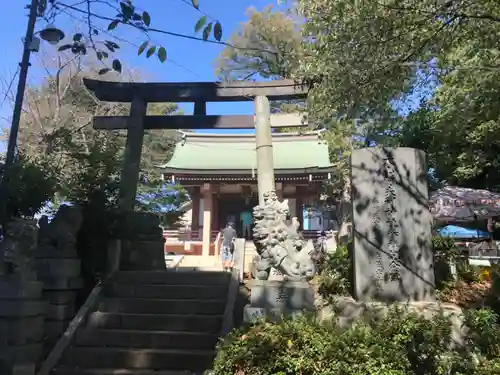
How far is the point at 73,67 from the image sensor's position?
19562mm

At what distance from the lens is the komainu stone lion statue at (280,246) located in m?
5.61

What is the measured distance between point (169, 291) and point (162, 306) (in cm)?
40

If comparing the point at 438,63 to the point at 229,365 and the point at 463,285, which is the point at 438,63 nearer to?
the point at 463,285

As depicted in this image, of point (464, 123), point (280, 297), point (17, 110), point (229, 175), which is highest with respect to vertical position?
point (229, 175)

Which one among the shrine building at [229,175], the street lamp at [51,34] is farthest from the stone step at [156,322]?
the shrine building at [229,175]

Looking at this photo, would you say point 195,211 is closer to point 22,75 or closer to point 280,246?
point 22,75

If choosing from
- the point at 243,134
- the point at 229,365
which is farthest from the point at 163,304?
the point at 243,134

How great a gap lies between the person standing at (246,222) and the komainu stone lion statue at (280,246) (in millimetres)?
16052

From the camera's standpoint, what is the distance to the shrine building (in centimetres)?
1934

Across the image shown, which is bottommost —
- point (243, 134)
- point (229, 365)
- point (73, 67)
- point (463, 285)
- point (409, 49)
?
point (229, 365)

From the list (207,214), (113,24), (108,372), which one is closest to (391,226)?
(108,372)

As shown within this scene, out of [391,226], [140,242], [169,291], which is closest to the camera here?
[391,226]

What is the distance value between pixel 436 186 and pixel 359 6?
14146mm

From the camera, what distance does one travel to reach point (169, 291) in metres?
7.12
